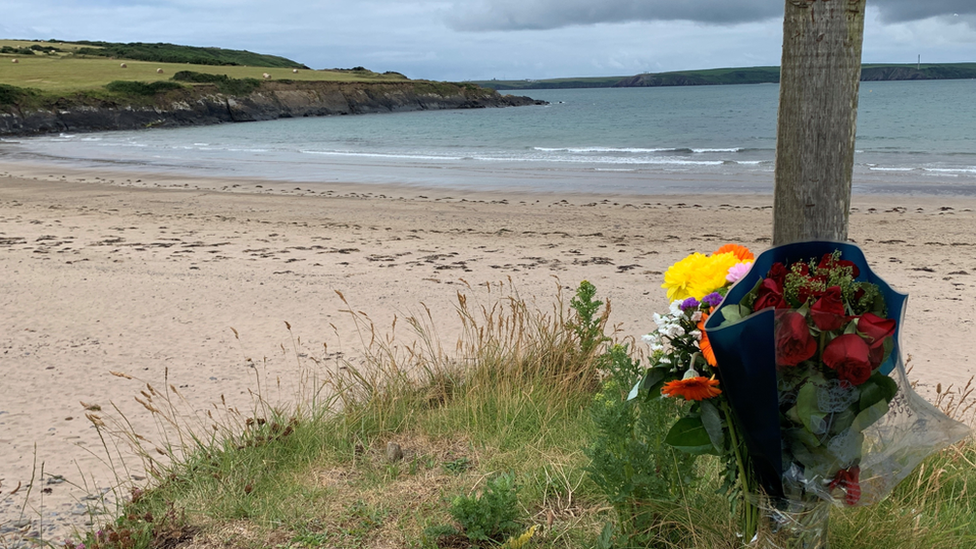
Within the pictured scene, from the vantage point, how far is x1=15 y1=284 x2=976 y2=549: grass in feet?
8.37

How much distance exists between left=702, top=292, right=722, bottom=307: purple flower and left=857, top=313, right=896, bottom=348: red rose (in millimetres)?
368

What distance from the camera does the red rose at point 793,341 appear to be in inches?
69.5

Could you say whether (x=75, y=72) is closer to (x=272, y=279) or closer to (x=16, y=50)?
(x=16, y=50)

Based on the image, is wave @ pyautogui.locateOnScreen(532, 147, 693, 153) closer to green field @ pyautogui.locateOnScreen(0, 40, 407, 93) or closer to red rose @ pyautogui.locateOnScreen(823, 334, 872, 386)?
red rose @ pyautogui.locateOnScreen(823, 334, 872, 386)

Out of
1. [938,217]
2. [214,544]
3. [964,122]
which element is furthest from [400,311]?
[964,122]

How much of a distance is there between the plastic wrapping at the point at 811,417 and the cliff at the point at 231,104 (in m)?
52.2

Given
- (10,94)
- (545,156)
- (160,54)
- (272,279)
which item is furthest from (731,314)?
(160,54)

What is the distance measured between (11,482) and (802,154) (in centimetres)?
392

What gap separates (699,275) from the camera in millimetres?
2145

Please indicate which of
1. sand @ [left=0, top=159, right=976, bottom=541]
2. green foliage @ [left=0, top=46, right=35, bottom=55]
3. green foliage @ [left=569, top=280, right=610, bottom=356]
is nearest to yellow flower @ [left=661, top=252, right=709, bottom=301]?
green foliage @ [left=569, top=280, right=610, bottom=356]

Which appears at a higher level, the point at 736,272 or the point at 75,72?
the point at 75,72

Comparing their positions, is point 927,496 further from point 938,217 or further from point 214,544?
point 938,217

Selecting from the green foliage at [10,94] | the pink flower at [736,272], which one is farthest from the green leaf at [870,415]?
the green foliage at [10,94]

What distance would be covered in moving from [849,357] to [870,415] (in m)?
0.25
